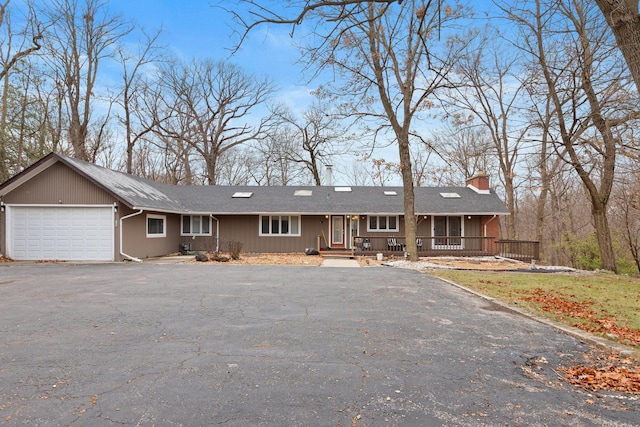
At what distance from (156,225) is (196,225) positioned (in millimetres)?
3092

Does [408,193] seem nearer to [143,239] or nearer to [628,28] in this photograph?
[628,28]

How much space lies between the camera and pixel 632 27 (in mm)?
4895

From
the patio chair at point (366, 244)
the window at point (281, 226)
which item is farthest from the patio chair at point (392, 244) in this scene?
the window at point (281, 226)

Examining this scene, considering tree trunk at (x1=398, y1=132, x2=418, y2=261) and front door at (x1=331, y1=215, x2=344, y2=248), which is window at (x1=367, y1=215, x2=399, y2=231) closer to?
front door at (x1=331, y1=215, x2=344, y2=248)

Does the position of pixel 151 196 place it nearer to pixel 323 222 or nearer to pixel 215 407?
pixel 323 222

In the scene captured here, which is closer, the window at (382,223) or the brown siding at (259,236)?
the brown siding at (259,236)

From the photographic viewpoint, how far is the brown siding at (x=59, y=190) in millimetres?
15820

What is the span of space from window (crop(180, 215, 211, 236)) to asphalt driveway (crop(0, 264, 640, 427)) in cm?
1314

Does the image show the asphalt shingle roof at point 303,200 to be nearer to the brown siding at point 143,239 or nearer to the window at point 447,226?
the window at point 447,226

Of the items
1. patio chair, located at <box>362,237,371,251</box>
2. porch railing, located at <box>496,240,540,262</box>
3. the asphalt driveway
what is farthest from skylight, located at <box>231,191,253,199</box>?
the asphalt driveway

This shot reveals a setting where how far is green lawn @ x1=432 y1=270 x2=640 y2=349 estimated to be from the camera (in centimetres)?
611

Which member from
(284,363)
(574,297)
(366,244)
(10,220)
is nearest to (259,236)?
(366,244)

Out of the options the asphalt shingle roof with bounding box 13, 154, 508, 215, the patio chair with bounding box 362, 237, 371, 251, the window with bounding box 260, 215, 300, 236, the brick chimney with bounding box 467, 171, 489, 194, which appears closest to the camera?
the patio chair with bounding box 362, 237, 371, 251

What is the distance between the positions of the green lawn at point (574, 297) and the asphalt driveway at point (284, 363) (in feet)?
2.57
